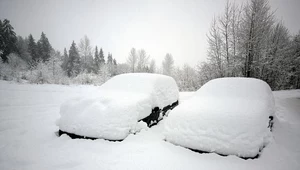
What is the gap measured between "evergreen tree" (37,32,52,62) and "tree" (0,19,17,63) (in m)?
5.71

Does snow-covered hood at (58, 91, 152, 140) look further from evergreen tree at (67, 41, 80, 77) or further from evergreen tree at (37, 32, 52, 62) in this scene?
evergreen tree at (37, 32, 52, 62)

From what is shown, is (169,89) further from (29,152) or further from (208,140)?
(29,152)

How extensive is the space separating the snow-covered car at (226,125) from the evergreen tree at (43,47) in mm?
40771

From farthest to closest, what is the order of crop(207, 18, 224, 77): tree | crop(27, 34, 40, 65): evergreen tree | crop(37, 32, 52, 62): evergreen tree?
crop(37, 32, 52, 62): evergreen tree
crop(27, 34, 40, 65): evergreen tree
crop(207, 18, 224, 77): tree

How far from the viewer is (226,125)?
2.47 meters

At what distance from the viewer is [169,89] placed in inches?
212

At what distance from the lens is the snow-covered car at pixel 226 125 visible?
233 cm

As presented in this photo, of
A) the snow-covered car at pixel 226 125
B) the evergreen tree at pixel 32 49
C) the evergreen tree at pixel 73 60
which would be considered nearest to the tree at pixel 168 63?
the evergreen tree at pixel 73 60

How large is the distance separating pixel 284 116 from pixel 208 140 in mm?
4413

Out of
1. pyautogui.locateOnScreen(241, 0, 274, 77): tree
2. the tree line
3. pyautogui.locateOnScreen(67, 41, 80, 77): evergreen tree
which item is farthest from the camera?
pyautogui.locateOnScreen(67, 41, 80, 77): evergreen tree

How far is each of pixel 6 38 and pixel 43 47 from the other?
308 inches

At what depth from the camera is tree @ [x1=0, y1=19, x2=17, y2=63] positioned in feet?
82.0

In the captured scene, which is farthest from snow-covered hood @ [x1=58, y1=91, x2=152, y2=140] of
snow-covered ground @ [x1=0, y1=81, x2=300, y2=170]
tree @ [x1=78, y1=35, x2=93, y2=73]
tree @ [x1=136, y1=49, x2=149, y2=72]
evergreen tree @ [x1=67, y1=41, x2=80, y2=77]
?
tree @ [x1=78, y1=35, x2=93, y2=73]

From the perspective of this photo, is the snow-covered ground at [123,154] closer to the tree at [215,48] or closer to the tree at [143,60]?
the tree at [215,48]
